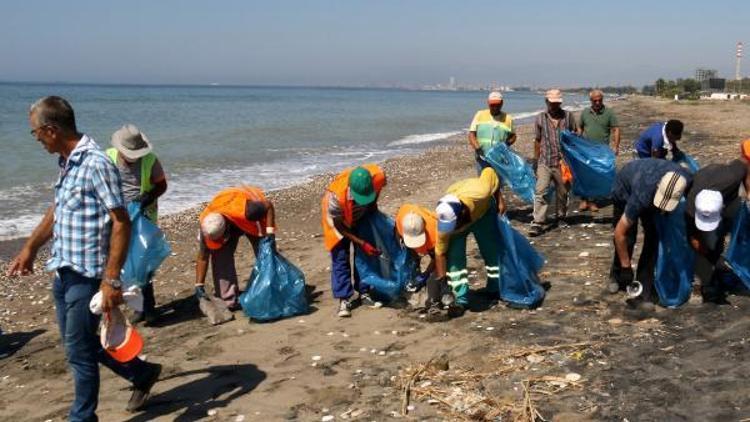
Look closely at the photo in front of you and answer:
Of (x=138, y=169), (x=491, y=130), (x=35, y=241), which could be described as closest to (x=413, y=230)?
(x=138, y=169)

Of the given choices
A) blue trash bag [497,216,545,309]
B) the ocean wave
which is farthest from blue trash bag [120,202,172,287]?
the ocean wave

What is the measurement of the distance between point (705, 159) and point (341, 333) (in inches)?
404

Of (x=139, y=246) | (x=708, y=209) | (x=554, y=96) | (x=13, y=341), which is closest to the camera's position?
(x=708, y=209)

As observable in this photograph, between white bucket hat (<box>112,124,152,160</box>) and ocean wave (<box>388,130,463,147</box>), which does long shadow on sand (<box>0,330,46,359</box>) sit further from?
ocean wave (<box>388,130,463,147</box>)

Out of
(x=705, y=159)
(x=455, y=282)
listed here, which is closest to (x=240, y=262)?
(x=455, y=282)

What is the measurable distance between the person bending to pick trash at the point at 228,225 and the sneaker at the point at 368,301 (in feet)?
3.16

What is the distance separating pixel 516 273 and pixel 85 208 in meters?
3.31

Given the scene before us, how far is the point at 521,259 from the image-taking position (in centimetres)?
538

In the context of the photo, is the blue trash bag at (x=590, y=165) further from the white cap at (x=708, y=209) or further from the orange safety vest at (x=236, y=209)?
the orange safety vest at (x=236, y=209)

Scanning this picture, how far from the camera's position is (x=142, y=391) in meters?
4.05

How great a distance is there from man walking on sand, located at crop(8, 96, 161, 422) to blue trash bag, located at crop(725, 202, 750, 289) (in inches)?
172

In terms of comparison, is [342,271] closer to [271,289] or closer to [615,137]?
[271,289]

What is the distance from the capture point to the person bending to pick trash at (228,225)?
5.55m

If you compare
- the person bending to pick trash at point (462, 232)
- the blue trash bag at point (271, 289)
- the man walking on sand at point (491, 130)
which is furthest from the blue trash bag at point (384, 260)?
the man walking on sand at point (491, 130)
